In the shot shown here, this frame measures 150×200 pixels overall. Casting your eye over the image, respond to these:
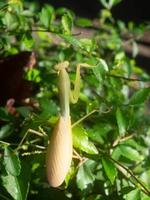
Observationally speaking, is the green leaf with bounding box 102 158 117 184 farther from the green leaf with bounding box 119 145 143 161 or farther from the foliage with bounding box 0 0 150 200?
the green leaf with bounding box 119 145 143 161

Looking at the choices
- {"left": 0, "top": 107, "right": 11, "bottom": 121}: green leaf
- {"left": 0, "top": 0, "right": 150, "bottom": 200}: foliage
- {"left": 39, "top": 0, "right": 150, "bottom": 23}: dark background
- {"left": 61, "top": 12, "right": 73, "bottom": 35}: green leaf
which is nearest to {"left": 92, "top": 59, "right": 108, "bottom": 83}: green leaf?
{"left": 0, "top": 0, "right": 150, "bottom": 200}: foliage

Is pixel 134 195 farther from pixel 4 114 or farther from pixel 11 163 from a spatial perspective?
pixel 4 114

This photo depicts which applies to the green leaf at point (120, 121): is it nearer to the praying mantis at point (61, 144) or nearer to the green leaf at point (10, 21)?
the praying mantis at point (61, 144)

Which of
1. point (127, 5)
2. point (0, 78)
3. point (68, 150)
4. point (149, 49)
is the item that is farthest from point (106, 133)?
point (127, 5)

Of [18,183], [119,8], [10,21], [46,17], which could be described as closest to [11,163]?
[18,183]

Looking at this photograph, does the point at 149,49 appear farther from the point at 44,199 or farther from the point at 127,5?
the point at 44,199

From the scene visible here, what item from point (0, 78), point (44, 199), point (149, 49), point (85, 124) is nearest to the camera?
point (44, 199)

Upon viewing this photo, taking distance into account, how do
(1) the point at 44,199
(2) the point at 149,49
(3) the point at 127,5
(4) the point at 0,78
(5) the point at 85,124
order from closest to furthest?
(1) the point at 44,199 → (5) the point at 85,124 → (4) the point at 0,78 → (2) the point at 149,49 → (3) the point at 127,5

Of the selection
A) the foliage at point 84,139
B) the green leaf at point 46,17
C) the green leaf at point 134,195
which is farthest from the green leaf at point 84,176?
the green leaf at point 46,17
